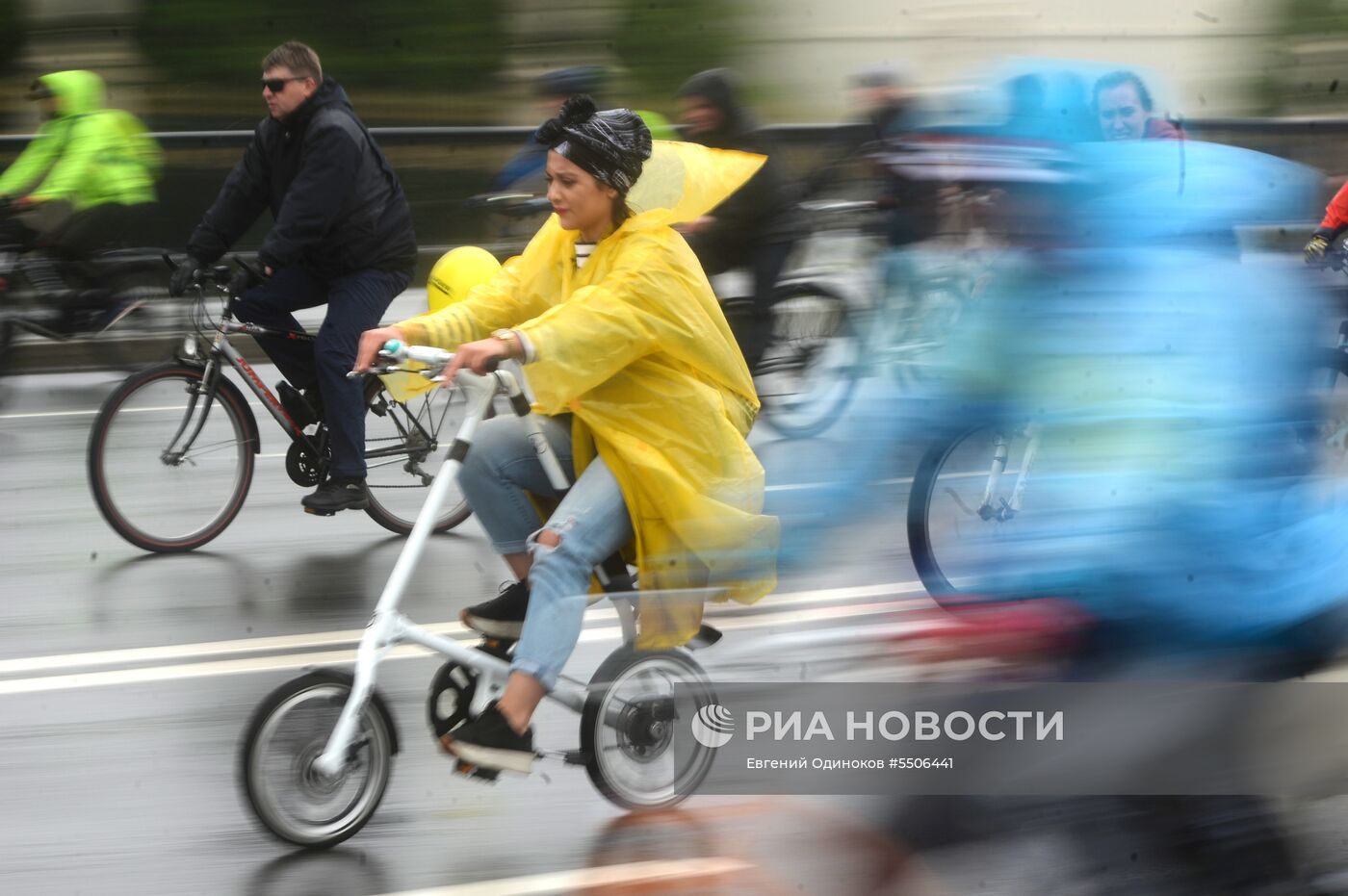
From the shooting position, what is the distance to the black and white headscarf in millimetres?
3992

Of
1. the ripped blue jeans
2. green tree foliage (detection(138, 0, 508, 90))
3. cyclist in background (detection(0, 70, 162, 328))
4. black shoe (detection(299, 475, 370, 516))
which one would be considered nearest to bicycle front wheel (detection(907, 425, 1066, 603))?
the ripped blue jeans

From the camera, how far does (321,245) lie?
675cm

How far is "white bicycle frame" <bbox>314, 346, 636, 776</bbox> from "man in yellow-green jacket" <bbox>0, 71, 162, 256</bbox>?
675cm

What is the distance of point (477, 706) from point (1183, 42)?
2274 millimetres

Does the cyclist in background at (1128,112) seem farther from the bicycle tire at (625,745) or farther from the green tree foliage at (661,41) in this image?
the green tree foliage at (661,41)

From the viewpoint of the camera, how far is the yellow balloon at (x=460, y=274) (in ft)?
16.4

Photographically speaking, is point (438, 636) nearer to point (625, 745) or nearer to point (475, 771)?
point (475, 771)

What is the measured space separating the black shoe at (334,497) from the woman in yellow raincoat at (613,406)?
2614 mm

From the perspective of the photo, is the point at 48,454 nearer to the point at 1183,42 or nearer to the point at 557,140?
the point at 557,140

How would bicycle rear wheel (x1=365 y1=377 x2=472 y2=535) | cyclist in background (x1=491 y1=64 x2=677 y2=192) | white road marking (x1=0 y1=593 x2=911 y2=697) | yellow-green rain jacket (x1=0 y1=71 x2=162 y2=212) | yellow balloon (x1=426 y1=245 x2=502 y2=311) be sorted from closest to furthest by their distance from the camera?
yellow balloon (x1=426 y1=245 x2=502 y2=311) < white road marking (x1=0 y1=593 x2=911 y2=697) < bicycle rear wheel (x1=365 y1=377 x2=472 y2=535) < cyclist in background (x1=491 y1=64 x2=677 y2=192) < yellow-green rain jacket (x1=0 y1=71 x2=162 y2=212)

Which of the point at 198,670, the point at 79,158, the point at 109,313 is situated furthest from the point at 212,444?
the point at 79,158

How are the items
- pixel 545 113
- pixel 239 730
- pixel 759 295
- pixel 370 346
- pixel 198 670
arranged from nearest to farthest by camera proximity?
1. pixel 370 346
2. pixel 239 730
3. pixel 198 670
4. pixel 759 295
5. pixel 545 113

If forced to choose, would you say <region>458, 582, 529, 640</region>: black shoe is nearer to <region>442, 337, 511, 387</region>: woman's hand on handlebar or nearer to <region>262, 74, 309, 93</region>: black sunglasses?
<region>442, 337, 511, 387</region>: woman's hand on handlebar

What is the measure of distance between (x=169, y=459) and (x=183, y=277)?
70 centimetres
